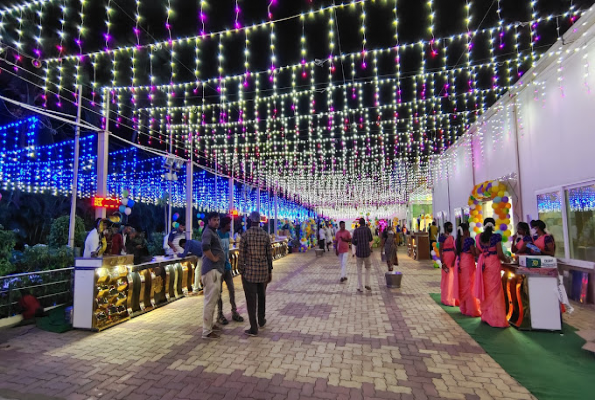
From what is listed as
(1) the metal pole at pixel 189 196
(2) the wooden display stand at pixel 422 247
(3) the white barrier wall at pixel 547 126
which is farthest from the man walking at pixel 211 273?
(2) the wooden display stand at pixel 422 247

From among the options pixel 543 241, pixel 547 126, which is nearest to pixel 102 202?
pixel 543 241

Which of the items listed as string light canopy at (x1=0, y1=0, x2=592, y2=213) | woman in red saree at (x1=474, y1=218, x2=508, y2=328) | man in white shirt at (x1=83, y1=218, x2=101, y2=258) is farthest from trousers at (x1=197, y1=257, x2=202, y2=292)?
woman in red saree at (x1=474, y1=218, x2=508, y2=328)

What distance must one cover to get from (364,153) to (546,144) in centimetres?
751


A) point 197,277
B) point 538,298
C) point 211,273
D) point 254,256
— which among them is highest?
point 254,256

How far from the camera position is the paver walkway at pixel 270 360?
8.98 ft

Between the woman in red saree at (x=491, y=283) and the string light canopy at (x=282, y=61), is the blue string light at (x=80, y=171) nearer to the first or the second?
the string light canopy at (x=282, y=61)

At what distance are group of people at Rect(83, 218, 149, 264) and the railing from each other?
71 centimetres

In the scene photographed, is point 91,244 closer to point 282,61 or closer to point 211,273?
point 211,273

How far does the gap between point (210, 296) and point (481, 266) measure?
3.78 meters

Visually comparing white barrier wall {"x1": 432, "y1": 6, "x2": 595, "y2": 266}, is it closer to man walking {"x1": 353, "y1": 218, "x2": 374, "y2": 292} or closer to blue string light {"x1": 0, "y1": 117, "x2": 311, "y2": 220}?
man walking {"x1": 353, "y1": 218, "x2": 374, "y2": 292}

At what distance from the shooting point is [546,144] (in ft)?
21.5

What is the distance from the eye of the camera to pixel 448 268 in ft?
18.9

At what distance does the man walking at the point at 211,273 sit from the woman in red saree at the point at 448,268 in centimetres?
379

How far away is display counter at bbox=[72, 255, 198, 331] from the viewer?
4.41 m
